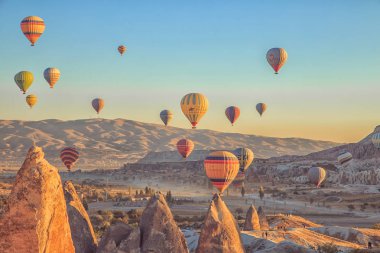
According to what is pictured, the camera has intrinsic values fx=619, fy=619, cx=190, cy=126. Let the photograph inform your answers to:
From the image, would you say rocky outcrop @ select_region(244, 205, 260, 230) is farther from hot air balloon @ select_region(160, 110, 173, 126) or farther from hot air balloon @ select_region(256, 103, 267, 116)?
hot air balloon @ select_region(256, 103, 267, 116)

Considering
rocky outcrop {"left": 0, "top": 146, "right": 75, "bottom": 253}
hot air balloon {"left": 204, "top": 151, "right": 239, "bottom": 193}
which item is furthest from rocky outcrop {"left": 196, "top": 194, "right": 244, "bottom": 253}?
hot air balloon {"left": 204, "top": 151, "right": 239, "bottom": 193}

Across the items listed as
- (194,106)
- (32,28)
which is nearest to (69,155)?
(32,28)

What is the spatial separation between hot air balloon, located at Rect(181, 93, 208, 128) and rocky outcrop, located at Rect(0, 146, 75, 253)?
172 feet

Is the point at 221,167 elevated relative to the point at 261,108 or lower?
lower

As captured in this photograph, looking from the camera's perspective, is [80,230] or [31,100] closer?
[80,230]

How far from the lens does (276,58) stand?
71.8 metres

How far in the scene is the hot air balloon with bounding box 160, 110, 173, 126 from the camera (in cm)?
9769

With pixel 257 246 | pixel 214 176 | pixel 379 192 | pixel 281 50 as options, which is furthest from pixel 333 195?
pixel 257 246

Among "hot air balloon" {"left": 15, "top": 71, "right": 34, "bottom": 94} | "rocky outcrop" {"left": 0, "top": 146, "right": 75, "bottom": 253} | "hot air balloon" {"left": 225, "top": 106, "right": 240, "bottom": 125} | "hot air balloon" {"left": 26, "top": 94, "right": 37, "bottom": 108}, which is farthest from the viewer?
"hot air balloon" {"left": 26, "top": 94, "right": 37, "bottom": 108}

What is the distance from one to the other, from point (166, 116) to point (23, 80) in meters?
25.0

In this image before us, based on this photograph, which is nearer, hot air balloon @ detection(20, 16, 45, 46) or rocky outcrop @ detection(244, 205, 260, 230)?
rocky outcrop @ detection(244, 205, 260, 230)

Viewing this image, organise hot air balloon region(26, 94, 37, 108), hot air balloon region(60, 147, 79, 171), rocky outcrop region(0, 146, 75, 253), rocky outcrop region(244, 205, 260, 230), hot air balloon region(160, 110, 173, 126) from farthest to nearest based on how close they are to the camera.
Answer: hot air balloon region(26, 94, 37, 108)
hot air balloon region(160, 110, 173, 126)
hot air balloon region(60, 147, 79, 171)
rocky outcrop region(244, 205, 260, 230)
rocky outcrop region(0, 146, 75, 253)

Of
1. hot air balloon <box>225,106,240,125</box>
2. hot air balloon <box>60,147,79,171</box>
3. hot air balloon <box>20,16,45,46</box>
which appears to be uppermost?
hot air balloon <box>20,16,45,46</box>

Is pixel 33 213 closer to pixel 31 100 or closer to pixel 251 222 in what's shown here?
pixel 251 222
